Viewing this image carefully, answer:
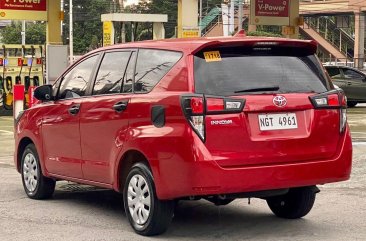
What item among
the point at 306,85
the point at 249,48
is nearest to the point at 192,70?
the point at 249,48

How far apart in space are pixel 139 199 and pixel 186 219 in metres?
0.94

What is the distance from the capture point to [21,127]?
8.59m

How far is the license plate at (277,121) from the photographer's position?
6082mm

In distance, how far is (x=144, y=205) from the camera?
20.9ft

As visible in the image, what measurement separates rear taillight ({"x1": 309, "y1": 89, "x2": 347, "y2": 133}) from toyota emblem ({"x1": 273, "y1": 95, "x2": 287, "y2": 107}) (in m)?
0.30

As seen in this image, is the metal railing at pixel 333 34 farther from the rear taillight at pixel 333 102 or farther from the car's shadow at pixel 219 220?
the rear taillight at pixel 333 102

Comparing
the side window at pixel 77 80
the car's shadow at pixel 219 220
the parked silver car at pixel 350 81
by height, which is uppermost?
the side window at pixel 77 80

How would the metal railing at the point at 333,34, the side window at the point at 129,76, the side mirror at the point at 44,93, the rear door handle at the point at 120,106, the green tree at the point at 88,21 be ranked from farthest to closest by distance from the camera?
the green tree at the point at 88,21 → the metal railing at the point at 333,34 → the side mirror at the point at 44,93 → the side window at the point at 129,76 → the rear door handle at the point at 120,106

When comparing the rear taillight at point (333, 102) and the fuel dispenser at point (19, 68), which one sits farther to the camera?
the fuel dispenser at point (19, 68)

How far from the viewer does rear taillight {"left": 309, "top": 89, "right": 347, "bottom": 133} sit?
6344mm

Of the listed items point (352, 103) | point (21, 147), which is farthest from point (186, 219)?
point (352, 103)

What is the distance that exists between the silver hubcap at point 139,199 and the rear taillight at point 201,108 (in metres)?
0.81

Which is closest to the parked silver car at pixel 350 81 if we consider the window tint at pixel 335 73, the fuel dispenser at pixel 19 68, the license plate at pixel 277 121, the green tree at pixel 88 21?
the window tint at pixel 335 73

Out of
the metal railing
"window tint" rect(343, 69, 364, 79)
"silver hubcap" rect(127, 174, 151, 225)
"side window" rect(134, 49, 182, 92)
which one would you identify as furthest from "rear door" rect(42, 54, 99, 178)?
the metal railing
